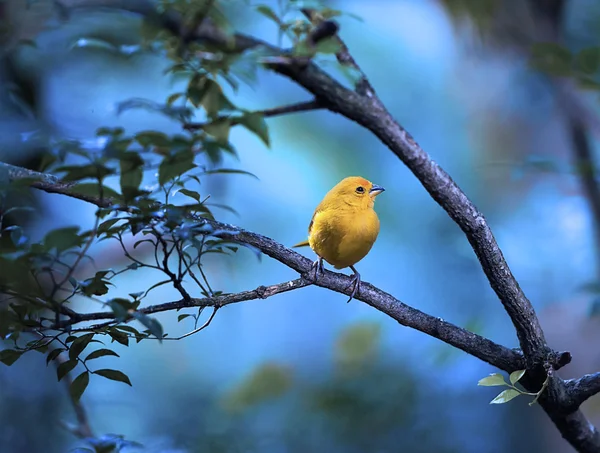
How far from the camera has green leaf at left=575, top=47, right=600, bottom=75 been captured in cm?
154

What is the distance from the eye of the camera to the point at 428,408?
9.14 feet

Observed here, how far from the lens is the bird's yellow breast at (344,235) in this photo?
1.39 meters

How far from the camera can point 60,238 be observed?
0.72 metres

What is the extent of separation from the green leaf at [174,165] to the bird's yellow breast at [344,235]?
25.0 inches

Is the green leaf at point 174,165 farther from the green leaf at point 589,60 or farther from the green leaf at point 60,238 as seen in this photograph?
the green leaf at point 589,60

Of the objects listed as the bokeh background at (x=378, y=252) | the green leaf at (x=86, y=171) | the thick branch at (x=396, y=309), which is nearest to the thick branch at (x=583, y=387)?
→ the thick branch at (x=396, y=309)

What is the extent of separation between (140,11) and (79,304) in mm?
1678

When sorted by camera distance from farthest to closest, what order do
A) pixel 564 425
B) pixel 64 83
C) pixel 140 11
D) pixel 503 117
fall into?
1. pixel 503 117
2. pixel 64 83
3. pixel 140 11
4. pixel 564 425

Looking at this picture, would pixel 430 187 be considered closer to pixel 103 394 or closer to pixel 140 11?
pixel 140 11

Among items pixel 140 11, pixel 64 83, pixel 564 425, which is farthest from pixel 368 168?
pixel 564 425

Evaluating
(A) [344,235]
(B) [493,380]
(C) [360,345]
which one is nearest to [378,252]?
(C) [360,345]

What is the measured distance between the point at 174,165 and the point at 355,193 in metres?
0.79

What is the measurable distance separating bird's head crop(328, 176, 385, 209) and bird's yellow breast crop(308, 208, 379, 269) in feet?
0.18

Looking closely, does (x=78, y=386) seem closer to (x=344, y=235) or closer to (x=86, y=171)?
(x=86, y=171)
